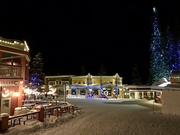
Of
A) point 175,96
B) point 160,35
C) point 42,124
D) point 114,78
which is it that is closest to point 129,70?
point 114,78

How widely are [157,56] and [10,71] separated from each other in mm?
30803

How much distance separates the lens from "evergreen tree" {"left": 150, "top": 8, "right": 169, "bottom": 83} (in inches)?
1513

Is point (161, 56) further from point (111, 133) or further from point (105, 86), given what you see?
point (111, 133)

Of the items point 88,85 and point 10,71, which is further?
point 88,85

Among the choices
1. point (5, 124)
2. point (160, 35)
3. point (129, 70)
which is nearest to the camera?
point (5, 124)

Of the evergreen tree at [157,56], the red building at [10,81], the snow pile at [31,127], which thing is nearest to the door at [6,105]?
the red building at [10,81]

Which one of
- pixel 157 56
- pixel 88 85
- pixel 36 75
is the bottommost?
pixel 88 85

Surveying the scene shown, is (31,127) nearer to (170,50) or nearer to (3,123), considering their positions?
(3,123)

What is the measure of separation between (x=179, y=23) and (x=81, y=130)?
32.6 metres

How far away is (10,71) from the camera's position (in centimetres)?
1631

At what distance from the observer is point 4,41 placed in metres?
17.5

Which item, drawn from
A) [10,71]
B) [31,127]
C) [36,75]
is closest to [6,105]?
[10,71]

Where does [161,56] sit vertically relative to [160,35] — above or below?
below

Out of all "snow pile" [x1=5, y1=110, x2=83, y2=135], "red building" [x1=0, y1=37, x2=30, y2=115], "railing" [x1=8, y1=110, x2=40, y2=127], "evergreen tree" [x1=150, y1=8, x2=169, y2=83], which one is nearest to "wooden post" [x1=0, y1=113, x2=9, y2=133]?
"snow pile" [x1=5, y1=110, x2=83, y2=135]
